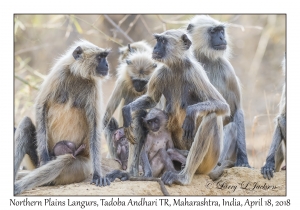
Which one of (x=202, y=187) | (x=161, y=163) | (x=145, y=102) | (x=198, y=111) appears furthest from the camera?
(x=145, y=102)

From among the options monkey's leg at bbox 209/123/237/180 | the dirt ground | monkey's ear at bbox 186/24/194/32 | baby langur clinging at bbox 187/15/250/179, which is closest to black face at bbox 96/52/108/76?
the dirt ground

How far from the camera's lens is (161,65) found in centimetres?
655

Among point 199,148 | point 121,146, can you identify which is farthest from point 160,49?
point 121,146

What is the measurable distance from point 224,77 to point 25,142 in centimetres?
264

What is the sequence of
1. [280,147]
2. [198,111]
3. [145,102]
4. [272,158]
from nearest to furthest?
1. [198,111]
2. [145,102]
3. [272,158]
4. [280,147]

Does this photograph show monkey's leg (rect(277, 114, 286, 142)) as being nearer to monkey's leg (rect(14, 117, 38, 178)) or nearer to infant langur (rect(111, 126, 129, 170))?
infant langur (rect(111, 126, 129, 170))

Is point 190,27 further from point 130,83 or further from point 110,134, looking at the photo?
point 110,134

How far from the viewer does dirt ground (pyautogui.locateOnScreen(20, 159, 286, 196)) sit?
19.1ft

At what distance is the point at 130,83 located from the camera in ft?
25.3

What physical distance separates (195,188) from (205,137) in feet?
1.88

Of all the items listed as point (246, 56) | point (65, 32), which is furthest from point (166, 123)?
point (246, 56)

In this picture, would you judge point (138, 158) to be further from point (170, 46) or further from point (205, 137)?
point (170, 46)

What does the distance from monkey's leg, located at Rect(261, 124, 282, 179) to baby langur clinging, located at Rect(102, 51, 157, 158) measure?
1.83 m

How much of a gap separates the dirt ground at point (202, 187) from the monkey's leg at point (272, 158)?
2.6 inches
